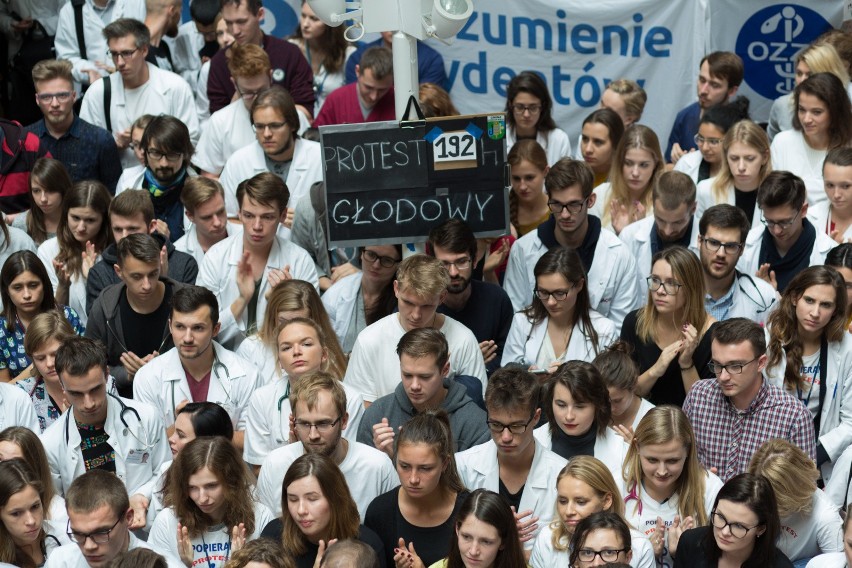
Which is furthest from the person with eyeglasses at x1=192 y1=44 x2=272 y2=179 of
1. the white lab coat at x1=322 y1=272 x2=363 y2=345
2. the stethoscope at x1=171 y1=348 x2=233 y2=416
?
the stethoscope at x1=171 y1=348 x2=233 y2=416

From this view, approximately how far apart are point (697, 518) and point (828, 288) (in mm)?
1551

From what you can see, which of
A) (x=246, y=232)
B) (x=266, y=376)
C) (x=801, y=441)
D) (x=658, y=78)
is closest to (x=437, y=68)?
(x=658, y=78)

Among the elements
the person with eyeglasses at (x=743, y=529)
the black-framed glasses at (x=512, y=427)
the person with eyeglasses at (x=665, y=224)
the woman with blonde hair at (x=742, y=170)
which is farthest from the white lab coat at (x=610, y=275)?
the person with eyeglasses at (x=743, y=529)

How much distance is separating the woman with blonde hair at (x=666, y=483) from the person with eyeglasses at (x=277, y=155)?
3679 millimetres

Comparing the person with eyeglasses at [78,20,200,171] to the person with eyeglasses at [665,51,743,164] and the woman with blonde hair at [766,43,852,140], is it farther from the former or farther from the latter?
the woman with blonde hair at [766,43,852,140]

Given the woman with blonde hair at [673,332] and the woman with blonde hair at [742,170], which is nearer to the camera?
the woman with blonde hair at [673,332]

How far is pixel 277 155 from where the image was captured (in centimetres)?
1000

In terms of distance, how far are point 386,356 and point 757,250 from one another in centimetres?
249

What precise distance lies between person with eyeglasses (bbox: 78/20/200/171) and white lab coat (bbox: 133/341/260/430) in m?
3.12

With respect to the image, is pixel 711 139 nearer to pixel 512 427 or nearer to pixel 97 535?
pixel 512 427

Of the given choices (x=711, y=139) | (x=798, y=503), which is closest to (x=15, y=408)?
(x=798, y=503)

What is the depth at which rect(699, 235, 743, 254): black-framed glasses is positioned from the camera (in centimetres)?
827

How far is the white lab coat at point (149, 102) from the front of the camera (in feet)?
35.9

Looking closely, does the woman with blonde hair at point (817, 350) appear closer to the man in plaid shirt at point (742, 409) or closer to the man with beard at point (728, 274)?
the man in plaid shirt at point (742, 409)
